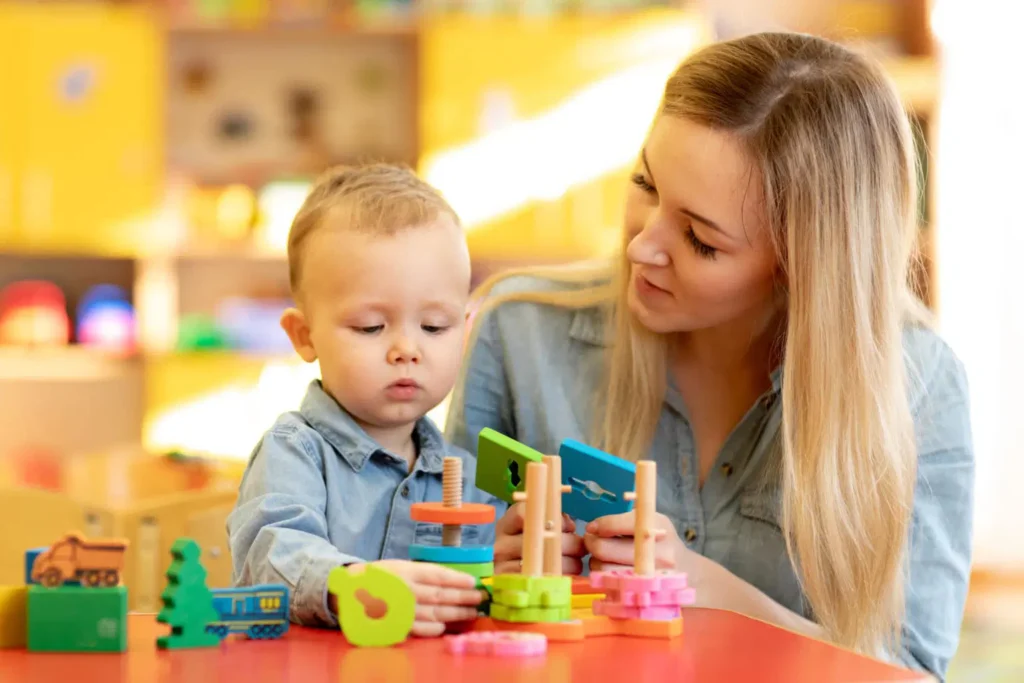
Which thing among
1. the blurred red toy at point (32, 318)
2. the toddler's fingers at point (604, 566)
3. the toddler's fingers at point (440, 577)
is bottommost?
the toddler's fingers at point (440, 577)

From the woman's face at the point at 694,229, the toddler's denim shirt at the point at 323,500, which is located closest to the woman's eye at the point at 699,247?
the woman's face at the point at 694,229

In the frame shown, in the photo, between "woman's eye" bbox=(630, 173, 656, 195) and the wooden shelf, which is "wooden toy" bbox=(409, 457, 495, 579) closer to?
"woman's eye" bbox=(630, 173, 656, 195)

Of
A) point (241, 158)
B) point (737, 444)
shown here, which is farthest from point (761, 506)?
point (241, 158)

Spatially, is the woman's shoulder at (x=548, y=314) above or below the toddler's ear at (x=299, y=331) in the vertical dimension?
above

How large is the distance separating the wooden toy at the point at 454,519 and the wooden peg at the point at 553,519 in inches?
2.0

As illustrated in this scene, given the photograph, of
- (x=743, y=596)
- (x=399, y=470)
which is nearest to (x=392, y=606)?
(x=399, y=470)

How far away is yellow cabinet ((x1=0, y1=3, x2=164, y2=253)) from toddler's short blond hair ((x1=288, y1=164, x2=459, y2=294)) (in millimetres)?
2727

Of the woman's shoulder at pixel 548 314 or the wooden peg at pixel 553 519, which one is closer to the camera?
the wooden peg at pixel 553 519

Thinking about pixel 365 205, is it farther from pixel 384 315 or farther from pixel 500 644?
pixel 500 644

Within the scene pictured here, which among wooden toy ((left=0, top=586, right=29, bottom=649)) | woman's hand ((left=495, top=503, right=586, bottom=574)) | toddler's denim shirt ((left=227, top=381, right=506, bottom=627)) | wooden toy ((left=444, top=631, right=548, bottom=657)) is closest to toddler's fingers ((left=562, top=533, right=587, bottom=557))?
woman's hand ((left=495, top=503, right=586, bottom=574))

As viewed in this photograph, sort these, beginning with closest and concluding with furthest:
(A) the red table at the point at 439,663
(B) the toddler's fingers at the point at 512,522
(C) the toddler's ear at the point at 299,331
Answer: (A) the red table at the point at 439,663
(B) the toddler's fingers at the point at 512,522
(C) the toddler's ear at the point at 299,331

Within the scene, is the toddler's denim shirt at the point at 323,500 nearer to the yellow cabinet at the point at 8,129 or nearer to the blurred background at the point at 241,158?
the blurred background at the point at 241,158

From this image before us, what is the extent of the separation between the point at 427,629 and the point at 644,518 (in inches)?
7.0

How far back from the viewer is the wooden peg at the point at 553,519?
3.22ft
